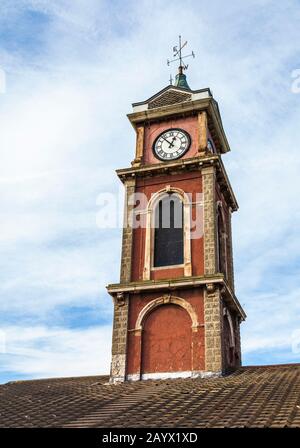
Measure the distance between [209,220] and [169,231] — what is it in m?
1.69

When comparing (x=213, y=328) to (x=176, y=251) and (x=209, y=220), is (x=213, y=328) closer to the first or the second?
(x=176, y=251)

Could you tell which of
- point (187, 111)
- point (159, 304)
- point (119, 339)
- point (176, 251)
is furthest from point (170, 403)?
point (187, 111)

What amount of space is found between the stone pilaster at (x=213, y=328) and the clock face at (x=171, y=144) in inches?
256

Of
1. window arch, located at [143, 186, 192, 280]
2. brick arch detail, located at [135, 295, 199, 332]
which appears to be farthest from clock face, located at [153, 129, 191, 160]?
brick arch detail, located at [135, 295, 199, 332]

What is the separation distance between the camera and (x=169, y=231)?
800 inches

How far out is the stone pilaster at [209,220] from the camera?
61.5 ft

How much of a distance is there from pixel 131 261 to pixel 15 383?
6985 mm

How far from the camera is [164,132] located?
2262cm

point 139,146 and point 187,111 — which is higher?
point 187,111

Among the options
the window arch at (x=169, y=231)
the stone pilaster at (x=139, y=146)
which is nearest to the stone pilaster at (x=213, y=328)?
the window arch at (x=169, y=231)

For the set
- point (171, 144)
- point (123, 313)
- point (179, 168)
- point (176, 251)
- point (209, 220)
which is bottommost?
point (123, 313)

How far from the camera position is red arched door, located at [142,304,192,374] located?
17.6 m
